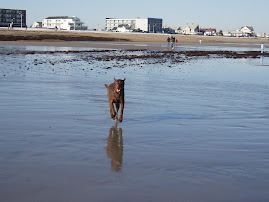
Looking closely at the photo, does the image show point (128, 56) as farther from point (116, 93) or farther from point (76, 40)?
point (76, 40)

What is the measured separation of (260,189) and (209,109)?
19.1 feet

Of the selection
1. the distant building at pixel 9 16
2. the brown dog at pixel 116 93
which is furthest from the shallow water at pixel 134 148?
the distant building at pixel 9 16

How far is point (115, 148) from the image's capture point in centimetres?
626

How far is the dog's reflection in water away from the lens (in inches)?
211

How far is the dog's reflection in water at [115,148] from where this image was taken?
5357mm

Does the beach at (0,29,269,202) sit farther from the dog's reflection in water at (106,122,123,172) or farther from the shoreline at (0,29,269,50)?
the shoreline at (0,29,269,50)

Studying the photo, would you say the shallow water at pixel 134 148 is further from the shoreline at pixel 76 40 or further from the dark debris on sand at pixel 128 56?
the shoreline at pixel 76 40

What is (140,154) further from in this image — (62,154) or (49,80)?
(49,80)

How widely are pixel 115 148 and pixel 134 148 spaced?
0.32 meters

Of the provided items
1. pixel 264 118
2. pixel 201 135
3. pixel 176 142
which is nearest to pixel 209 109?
pixel 264 118

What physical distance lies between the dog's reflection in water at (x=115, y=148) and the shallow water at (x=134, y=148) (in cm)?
2

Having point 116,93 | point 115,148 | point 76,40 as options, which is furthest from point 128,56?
point 76,40

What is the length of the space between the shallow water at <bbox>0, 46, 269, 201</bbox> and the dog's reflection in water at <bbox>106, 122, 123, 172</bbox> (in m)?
0.02

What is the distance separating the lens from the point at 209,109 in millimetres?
10266
